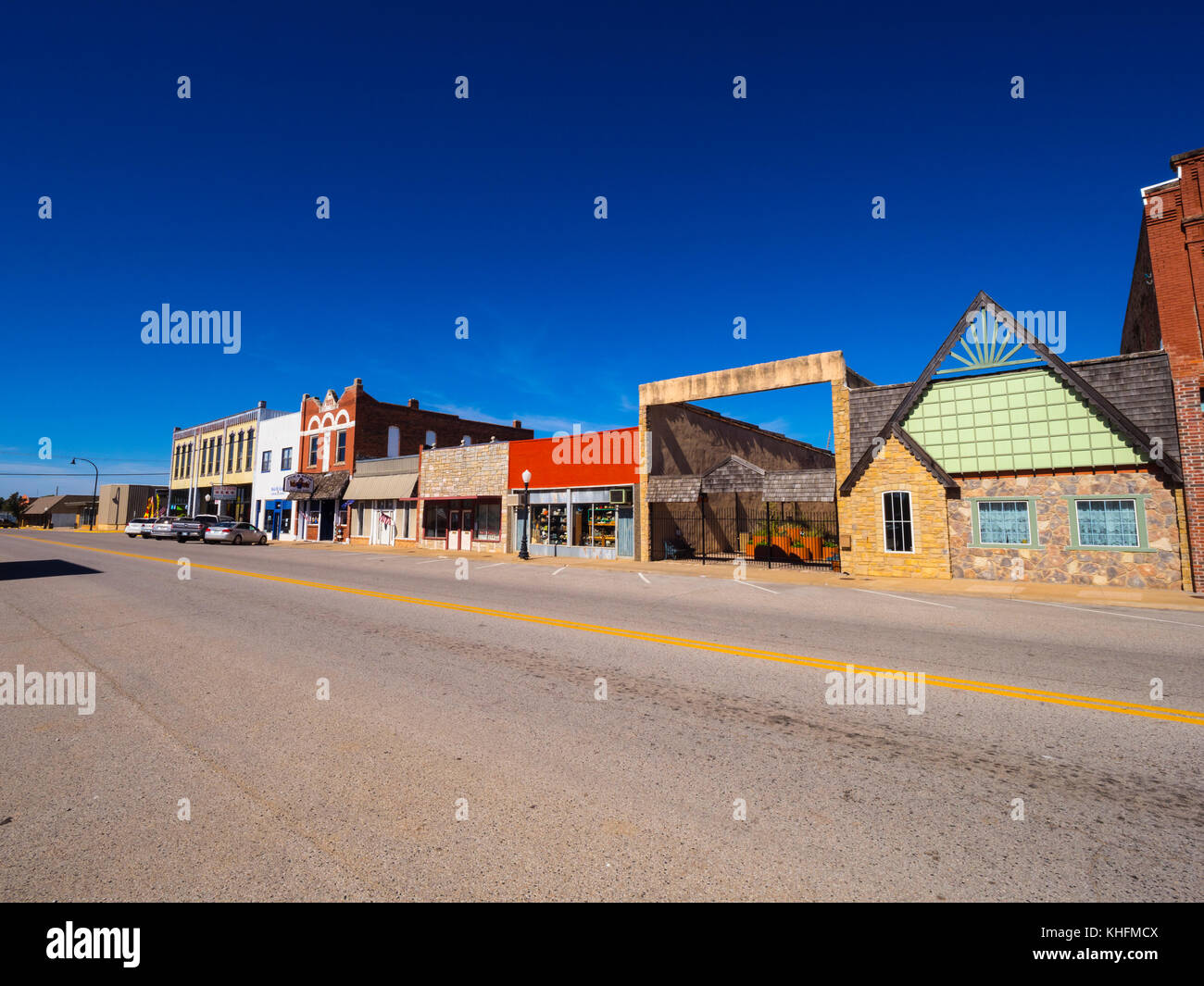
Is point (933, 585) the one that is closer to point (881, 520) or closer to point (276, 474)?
point (881, 520)

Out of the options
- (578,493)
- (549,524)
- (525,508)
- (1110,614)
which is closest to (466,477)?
(525,508)

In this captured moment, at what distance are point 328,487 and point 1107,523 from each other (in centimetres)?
3922

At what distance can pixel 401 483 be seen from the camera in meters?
35.0

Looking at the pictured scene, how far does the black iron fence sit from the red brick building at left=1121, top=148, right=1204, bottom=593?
9.54 metres

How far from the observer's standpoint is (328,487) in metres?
38.9

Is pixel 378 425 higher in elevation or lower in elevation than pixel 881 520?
higher

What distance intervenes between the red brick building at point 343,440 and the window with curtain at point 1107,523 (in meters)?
30.1

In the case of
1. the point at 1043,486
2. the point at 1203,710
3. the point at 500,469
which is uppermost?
the point at 500,469
